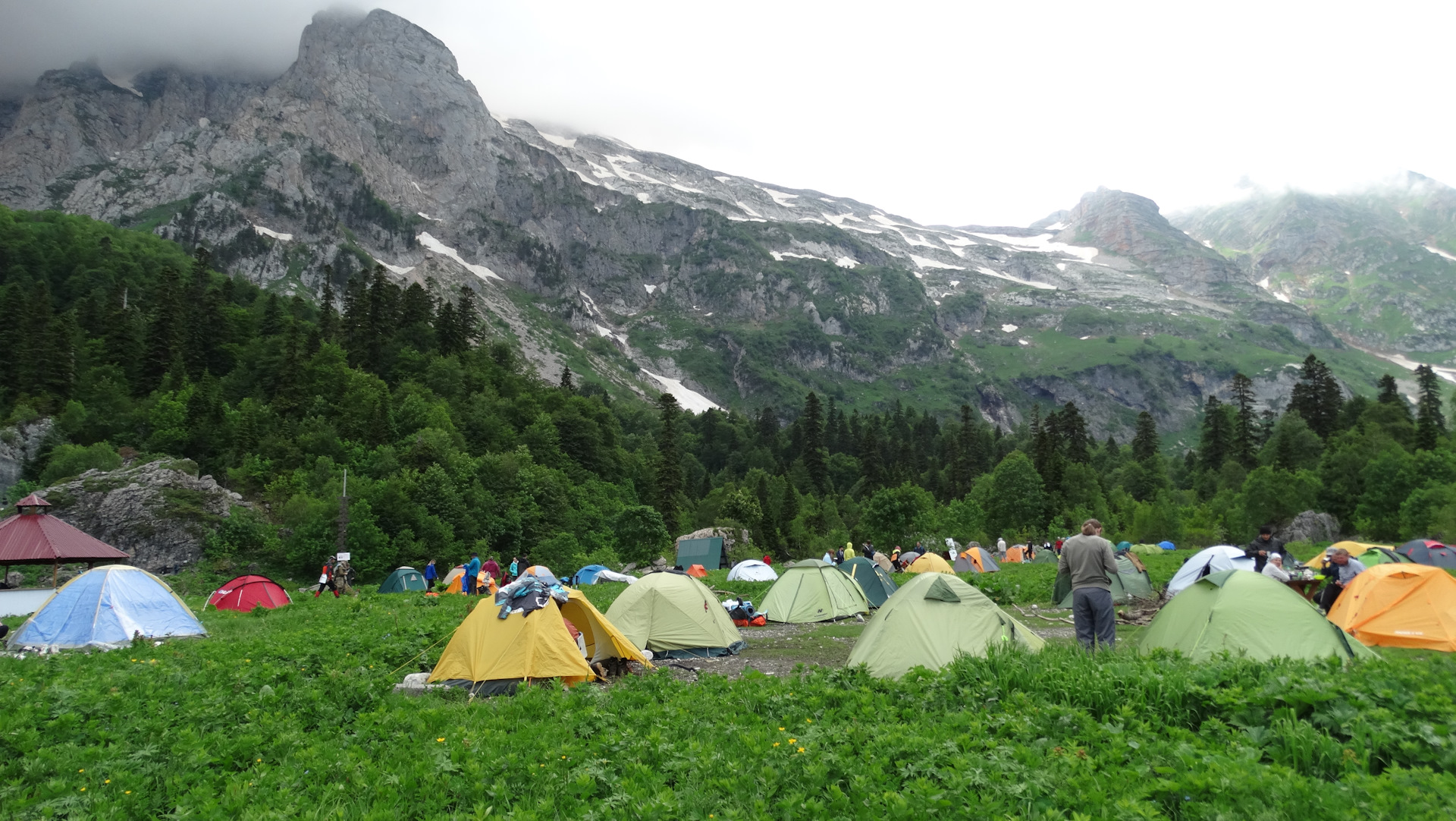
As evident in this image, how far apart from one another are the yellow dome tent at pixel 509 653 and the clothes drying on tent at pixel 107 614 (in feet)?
31.1

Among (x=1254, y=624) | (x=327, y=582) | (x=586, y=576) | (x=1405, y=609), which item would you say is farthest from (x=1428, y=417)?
(x=327, y=582)

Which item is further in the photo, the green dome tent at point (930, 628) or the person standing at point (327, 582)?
the person standing at point (327, 582)

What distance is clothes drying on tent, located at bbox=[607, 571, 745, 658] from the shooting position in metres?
17.2

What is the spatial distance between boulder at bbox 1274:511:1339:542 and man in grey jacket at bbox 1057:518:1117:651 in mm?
56868

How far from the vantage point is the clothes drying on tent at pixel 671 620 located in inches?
675

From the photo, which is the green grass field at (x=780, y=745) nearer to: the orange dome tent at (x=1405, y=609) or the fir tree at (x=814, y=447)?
the orange dome tent at (x=1405, y=609)

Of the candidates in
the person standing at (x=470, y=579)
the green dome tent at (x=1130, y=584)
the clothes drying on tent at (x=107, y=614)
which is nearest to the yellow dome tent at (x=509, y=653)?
the clothes drying on tent at (x=107, y=614)

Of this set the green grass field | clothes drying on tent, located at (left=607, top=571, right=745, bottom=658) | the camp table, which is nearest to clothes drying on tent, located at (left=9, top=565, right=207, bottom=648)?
the green grass field

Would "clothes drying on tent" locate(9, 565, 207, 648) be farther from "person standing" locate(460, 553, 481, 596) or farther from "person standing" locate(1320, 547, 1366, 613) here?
"person standing" locate(1320, 547, 1366, 613)

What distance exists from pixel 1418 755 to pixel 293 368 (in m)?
70.4

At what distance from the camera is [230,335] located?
2785 inches

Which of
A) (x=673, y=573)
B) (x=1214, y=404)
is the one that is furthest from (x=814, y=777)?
(x=1214, y=404)

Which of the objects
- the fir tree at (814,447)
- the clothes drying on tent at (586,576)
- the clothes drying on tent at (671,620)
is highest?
the clothes drying on tent at (671,620)

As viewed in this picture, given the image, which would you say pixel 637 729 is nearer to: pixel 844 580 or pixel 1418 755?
pixel 1418 755
